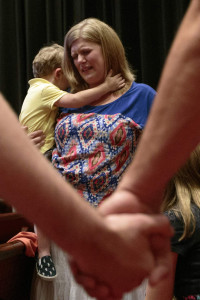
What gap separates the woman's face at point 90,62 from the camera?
1.86 metres

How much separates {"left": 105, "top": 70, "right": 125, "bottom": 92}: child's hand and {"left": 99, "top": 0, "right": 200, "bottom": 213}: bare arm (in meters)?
1.01

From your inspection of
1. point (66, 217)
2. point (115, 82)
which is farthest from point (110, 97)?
point (66, 217)

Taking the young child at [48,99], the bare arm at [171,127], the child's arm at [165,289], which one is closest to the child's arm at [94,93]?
the young child at [48,99]

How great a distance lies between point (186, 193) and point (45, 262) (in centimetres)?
72

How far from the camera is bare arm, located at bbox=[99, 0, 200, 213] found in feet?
2.51

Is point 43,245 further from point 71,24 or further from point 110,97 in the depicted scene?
point 71,24

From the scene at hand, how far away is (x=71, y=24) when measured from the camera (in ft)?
10.8

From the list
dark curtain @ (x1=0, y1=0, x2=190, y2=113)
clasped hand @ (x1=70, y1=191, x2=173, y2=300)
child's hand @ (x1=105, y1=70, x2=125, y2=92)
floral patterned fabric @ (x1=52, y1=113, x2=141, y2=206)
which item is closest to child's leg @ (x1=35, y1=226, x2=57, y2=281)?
floral patterned fabric @ (x1=52, y1=113, x2=141, y2=206)

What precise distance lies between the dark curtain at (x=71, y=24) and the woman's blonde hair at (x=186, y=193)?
1453 mm

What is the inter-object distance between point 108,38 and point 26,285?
1244 mm

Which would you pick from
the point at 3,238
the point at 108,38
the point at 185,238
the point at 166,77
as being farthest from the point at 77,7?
the point at 166,77

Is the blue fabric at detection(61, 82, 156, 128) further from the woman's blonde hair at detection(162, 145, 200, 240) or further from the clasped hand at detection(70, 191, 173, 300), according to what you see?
the clasped hand at detection(70, 191, 173, 300)

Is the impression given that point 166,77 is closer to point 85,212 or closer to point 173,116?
point 173,116

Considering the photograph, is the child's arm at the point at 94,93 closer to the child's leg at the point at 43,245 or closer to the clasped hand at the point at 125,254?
the child's leg at the point at 43,245
